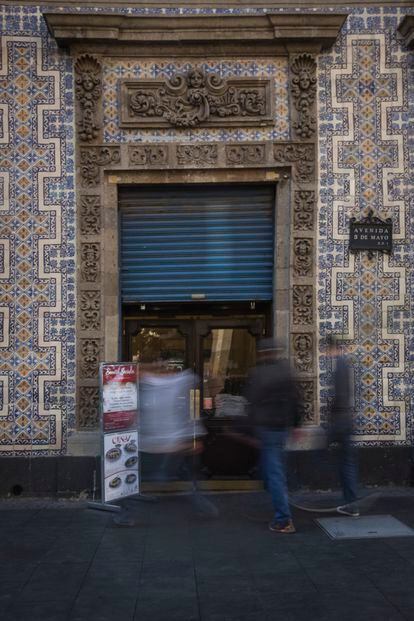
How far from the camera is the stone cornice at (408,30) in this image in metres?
9.41

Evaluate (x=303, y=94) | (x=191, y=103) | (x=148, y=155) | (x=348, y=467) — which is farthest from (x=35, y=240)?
(x=348, y=467)

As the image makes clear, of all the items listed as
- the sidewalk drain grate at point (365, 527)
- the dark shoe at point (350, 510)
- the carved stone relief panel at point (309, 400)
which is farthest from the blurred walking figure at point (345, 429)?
the carved stone relief panel at point (309, 400)

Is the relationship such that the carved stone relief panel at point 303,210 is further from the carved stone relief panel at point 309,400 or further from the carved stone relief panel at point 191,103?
the carved stone relief panel at point 309,400

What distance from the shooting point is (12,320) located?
30.7 feet

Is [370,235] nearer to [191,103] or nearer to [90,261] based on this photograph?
[191,103]

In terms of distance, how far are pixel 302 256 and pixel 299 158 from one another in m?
1.22

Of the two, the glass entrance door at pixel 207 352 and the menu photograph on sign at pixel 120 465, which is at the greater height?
the glass entrance door at pixel 207 352

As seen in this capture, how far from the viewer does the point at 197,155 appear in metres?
9.53

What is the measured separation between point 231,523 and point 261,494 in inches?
62.6

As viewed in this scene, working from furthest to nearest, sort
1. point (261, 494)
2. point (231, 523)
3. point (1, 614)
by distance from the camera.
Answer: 1. point (261, 494)
2. point (231, 523)
3. point (1, 614)

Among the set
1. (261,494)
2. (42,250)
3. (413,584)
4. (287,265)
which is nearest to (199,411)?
(261,494)

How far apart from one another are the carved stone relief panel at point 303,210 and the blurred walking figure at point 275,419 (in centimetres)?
259

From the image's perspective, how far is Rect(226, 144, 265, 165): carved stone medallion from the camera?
9.54m

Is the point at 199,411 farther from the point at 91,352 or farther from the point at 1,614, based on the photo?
the point at 1,614
